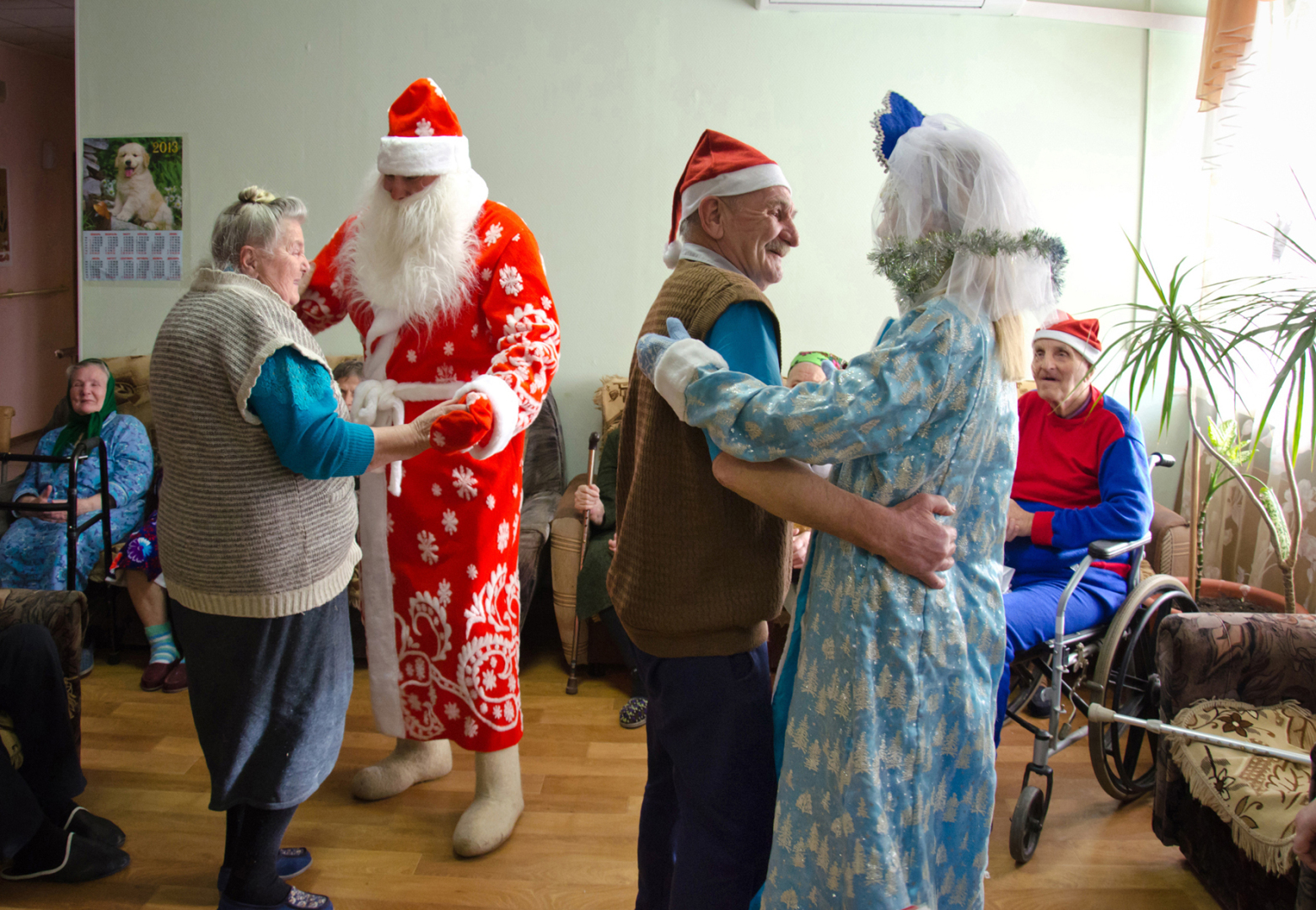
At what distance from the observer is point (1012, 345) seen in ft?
3.67

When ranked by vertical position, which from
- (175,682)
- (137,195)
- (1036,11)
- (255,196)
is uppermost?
(1036,11)

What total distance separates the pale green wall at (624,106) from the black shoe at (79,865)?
7.56 feet

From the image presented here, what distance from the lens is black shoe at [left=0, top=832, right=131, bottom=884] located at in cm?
188

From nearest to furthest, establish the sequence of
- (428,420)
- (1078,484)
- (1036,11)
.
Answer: (428,420) → (1078,484) → (1036,11)

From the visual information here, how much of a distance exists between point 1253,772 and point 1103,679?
0.39 m

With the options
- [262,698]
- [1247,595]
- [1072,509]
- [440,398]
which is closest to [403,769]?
[262,698]

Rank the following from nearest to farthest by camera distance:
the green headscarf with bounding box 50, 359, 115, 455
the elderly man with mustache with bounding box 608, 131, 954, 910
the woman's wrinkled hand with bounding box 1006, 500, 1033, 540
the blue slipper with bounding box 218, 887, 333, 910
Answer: the elderly man with mustache with bounding box 608, 131, 954, 910 → the blue slipper with bounding box 218, 887, 333, 910 → the woman's wrinkled hand with bounding box 1006, 500, 1033, 540 → the green headscarf with bounding box 50, 359, 115, 455

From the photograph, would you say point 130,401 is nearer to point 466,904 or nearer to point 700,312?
point 466,904

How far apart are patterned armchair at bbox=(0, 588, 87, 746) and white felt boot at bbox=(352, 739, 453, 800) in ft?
2.18

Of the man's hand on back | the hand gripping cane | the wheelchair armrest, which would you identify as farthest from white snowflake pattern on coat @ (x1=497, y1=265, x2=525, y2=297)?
the wheelchair armrest

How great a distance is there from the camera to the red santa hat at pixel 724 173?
4.08 feet

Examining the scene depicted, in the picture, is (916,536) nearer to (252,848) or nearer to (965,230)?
(965,230)

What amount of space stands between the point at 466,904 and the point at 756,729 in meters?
1.04

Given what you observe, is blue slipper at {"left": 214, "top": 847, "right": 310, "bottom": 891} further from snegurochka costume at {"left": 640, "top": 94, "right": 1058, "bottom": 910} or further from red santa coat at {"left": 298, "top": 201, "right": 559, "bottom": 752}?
snegurochka costume at {"left": 640, "top": 94, "right": 1058, "bottom": 910}
